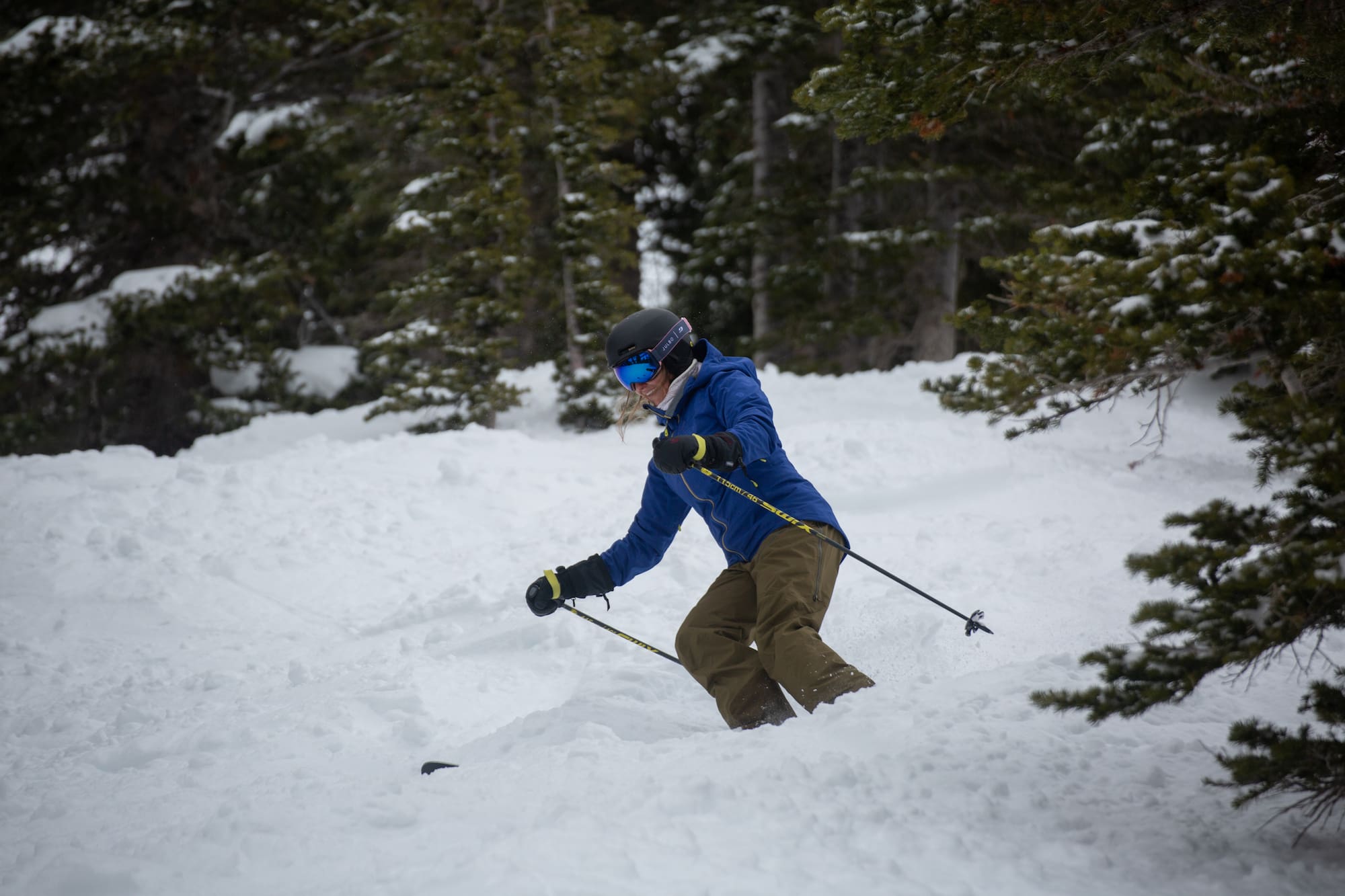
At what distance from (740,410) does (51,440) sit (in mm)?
17528

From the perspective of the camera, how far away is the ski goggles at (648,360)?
13.9 feet

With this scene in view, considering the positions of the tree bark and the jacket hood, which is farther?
the tree bark

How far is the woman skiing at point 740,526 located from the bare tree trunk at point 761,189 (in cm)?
1358

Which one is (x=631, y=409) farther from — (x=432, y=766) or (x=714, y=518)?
(x=432, y=766)

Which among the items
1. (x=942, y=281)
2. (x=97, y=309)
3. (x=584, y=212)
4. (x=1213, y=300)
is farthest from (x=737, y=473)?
(x=97, y=309)

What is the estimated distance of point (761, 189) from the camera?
18172mm

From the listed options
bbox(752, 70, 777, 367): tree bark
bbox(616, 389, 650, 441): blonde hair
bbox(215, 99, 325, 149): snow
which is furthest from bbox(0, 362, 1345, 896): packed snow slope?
bbox(215, 99, 325, 149): snow

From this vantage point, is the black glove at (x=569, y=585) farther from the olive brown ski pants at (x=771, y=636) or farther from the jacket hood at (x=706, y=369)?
the jacket hood at (x=706, y=369)

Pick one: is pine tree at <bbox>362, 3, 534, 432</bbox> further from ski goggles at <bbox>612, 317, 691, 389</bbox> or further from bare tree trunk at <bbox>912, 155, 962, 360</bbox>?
ski goggles at <bbox>612, 317, 691, 389</bbox>

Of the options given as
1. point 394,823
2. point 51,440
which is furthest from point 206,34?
point 394,823

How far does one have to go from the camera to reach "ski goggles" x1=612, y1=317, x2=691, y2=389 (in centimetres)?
422

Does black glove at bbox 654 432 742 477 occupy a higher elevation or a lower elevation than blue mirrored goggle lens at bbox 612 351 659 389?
lower

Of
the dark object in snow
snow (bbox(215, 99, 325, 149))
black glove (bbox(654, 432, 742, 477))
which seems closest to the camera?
black glove (bbox(654, 432, 742, 477))

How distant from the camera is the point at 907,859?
276 cm
